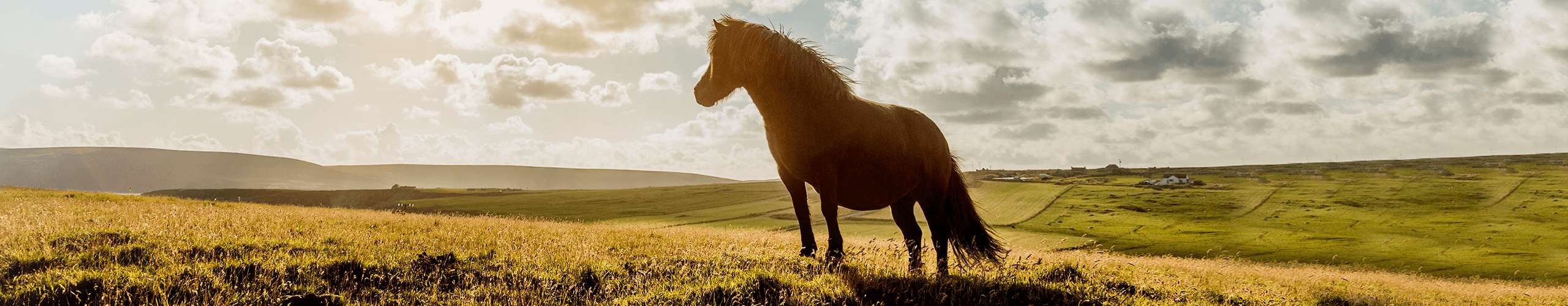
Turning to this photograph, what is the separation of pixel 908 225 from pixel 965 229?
889 mm

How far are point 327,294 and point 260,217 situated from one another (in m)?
8.05

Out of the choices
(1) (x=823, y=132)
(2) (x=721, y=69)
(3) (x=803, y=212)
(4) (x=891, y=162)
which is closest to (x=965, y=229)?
(4) (x=891, y=162)

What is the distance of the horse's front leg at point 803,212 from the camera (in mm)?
7066

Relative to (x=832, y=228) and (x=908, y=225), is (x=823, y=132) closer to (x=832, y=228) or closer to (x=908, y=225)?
(x=832, y=228)

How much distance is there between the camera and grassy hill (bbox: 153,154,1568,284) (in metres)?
43.5

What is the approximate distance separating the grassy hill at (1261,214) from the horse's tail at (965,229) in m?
0.53

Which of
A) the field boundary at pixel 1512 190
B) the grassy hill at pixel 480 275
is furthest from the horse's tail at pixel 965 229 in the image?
the field boundary at pixel 1512 190

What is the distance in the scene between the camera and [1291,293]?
7.76 meters

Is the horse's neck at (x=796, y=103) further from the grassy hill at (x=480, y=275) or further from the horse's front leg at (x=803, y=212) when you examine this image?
the grassy hill at (x=480, y=275)

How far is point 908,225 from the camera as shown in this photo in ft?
24.2

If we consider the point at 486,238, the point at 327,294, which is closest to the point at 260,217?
the point at 486,238

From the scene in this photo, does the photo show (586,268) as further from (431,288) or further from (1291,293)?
(1291,293)

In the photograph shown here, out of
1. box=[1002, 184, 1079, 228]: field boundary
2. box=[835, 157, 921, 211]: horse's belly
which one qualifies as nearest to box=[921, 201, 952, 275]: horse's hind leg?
box=[835, 157, 921, 211]: horse's belly

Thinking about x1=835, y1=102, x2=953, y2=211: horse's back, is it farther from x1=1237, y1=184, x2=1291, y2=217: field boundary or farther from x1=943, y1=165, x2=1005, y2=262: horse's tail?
x1=1237, y1=184, x2=1291, y2=217: field boundary
